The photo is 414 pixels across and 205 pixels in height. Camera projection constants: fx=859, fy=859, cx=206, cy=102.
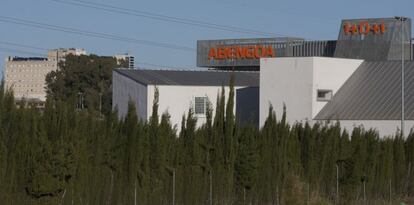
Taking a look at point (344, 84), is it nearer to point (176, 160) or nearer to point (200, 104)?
point (200, 104)

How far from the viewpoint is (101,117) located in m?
20.8

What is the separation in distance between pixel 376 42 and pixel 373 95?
10032mm

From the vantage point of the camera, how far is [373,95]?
1988 inches

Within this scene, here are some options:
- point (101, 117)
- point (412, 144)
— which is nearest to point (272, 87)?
point (412, 144)

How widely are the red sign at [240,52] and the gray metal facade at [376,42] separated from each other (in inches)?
460

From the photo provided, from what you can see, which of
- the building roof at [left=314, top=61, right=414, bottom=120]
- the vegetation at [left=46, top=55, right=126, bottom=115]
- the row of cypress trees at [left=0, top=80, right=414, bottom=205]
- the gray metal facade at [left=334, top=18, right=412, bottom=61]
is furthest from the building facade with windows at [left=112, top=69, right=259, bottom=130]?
the row of cypress trees at [left=0, top=80, right=414, bottom=205]

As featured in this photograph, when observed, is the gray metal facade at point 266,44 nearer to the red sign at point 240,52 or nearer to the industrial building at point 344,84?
the red sign at point 240,52

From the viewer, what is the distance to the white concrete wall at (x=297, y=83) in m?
49.4

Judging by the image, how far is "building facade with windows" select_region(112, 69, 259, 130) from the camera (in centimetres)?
5469

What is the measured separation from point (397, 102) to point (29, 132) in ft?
110

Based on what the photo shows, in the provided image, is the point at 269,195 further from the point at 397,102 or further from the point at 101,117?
the point at 397,102

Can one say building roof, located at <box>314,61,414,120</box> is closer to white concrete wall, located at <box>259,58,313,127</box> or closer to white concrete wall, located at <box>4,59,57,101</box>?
white concrete wall, located at <box>259,58,313,127</box>

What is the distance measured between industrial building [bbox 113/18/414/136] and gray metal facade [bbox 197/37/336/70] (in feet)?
19.6

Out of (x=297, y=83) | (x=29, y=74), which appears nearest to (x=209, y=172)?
(x=297, y=83)
